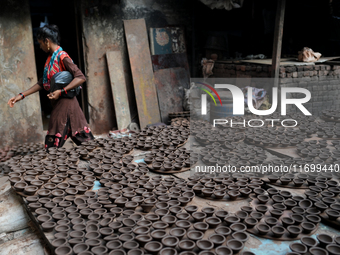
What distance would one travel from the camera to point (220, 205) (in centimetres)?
235

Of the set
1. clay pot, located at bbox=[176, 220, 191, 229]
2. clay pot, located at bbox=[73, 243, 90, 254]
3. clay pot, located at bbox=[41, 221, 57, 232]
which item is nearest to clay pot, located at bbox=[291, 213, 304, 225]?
clay pot, located at bbox=[176, 220, 191, 229]

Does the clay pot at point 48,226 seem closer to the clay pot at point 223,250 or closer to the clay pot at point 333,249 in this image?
the clay pot at point 223,250

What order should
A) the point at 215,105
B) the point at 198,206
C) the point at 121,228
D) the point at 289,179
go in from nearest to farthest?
the point at 121,228 → the point at 198,206 → the point at 289,179 → the point at 215,105

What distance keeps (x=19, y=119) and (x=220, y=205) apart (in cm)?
472

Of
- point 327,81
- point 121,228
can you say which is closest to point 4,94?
point 121,228

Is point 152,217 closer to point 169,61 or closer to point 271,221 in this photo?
point 271,221

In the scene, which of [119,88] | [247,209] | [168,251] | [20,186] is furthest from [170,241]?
[119,88]

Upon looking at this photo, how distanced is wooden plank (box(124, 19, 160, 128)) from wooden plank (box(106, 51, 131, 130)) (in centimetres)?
24

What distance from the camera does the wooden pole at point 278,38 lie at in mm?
5711

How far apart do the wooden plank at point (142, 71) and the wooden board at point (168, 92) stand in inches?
6.6

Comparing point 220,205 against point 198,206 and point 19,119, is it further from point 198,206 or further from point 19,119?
point 19,119

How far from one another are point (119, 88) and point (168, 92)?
1.12 m

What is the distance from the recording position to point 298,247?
5.88ft

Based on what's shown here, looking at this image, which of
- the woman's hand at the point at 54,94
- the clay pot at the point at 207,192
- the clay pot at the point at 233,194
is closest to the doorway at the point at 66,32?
the woman's hand at the point at 54,94
